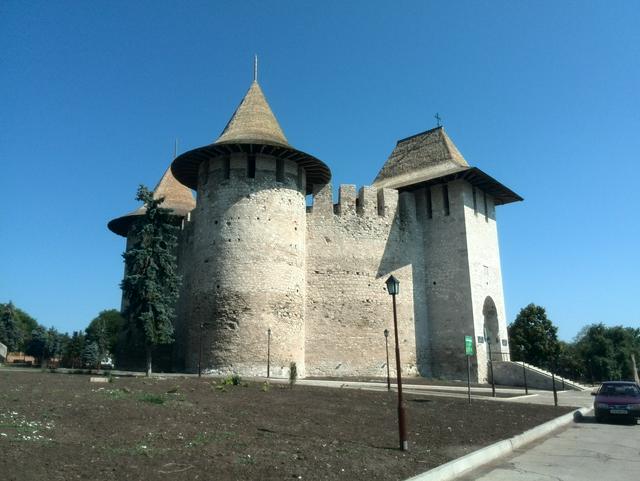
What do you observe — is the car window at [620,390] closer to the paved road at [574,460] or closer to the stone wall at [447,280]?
the paved road at [574,460]

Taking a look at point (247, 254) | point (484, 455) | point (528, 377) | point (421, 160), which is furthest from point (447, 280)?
point (484, 455)

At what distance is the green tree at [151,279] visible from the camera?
62.2 feet

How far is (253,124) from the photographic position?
77.7 feet

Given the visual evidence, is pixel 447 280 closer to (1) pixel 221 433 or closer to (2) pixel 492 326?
(2) pixel 492 326

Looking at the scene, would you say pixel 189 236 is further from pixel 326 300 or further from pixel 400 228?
pixel 400 228

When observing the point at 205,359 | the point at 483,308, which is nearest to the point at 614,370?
the point at 483,308

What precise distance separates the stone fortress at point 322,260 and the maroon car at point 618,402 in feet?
37.1

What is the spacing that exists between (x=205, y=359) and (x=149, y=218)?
6.15 meters

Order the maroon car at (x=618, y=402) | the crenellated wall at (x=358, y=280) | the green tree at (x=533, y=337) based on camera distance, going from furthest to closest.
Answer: the green tree at (x=533, y=337)
the crenellated wall at (x=358, y=280)
the maroon car at (x=618, y=402)

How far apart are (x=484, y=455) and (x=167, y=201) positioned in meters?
25.0

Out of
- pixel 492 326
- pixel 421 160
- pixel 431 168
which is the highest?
pixel 421 160

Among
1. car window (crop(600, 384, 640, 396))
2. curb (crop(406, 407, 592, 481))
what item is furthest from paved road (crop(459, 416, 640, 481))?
car window (crop(600, 384, 640, 396))

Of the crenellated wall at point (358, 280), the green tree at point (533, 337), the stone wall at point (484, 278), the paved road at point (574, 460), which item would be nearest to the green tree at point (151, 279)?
the crenellated wall at point (358, 280)

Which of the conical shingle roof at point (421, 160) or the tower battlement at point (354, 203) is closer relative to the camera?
the tower battlement at point (354, 203)
